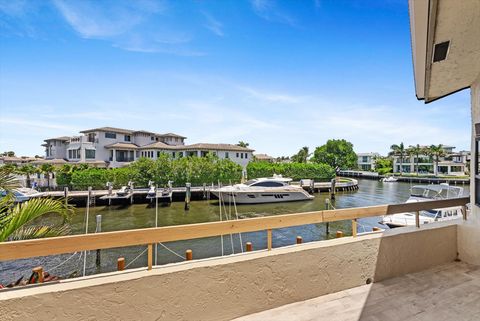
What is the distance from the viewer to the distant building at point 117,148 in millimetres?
33969

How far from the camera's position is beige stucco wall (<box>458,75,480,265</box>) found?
3428 mm

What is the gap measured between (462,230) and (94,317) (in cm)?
482

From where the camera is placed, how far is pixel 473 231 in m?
3.45

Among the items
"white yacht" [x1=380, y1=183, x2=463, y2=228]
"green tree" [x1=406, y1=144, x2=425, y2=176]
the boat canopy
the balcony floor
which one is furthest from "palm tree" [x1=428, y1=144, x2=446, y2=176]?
the balcony floor

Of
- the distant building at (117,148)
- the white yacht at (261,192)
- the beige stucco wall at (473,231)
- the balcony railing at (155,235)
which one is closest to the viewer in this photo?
the balcony railing at (155,235)

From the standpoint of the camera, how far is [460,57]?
109 inches

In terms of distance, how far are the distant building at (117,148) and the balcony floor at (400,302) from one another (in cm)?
3375

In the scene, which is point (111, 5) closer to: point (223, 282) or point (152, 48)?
point (152, 48)

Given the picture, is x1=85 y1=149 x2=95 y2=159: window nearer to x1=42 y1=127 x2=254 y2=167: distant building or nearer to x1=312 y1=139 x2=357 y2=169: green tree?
x1=42 y1=127 x2=254 y2=167: distant building

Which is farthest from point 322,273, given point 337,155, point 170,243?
point 337,155

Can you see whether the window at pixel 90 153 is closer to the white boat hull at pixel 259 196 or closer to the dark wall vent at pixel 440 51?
the white boat hull at pixel 259 196

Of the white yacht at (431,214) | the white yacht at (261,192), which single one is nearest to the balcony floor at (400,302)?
the white yacht at (431,214)

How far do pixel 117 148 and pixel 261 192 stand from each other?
23809 mm

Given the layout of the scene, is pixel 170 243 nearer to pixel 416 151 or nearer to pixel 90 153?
pixel 90 153
